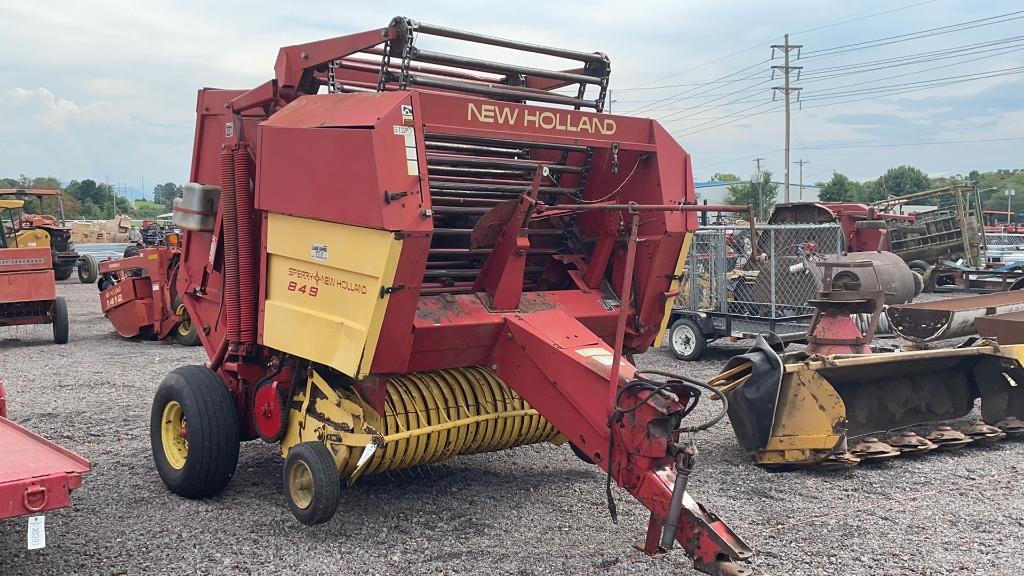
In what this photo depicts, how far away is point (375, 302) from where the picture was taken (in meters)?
4.51

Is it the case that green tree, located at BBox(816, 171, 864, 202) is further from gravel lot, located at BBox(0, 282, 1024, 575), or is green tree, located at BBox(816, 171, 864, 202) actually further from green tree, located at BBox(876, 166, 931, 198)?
gravel lot, located at BBox(0, 282, 1024, 575)

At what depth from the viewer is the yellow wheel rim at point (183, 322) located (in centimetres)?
1319

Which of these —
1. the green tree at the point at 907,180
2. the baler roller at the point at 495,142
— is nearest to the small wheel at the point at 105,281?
the baler roller at the point at 495,142

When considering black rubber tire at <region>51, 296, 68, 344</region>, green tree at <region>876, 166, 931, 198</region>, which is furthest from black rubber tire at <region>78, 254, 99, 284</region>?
green tree at <region>876, 166, 931, 198</region>

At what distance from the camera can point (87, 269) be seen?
2642cm

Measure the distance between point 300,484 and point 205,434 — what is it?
32.9 inches

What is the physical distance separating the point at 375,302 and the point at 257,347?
160cm

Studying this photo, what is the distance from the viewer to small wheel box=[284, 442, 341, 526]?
4793mm

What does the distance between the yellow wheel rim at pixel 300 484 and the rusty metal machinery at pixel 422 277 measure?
0.01m

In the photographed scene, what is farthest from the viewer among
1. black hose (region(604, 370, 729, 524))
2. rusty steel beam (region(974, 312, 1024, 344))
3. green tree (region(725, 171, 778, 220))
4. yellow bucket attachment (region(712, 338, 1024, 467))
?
green tree (region(725, 171, 778, 220))

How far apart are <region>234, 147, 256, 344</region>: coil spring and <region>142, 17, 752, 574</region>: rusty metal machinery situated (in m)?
0.01

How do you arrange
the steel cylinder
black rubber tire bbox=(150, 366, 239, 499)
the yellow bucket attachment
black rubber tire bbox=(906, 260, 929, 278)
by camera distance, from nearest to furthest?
black rubber tire bbox=(150, 366, 239, 499), the yellow bucket attachment, the steel cylinder, black rubber tire bbox=(906, 260, 929, 278)

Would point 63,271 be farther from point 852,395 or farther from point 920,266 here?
point 852,395

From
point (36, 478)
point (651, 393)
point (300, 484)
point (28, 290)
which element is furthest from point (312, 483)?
point (28, 290)
